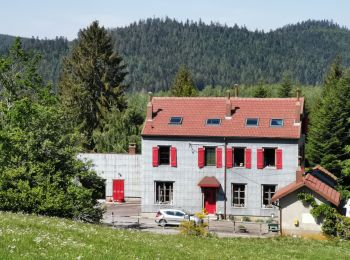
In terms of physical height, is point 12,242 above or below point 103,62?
below

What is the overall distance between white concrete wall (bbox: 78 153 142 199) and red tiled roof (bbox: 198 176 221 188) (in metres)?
7.95

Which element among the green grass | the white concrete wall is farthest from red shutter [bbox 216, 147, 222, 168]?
the green grass

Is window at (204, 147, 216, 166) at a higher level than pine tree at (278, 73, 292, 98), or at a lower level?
lower

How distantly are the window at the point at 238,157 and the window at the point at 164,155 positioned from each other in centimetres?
535

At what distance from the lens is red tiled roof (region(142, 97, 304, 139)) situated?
44.9 metres

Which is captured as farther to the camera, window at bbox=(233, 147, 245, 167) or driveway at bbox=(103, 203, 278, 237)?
window at bbox=(233, 147, 245, 167)

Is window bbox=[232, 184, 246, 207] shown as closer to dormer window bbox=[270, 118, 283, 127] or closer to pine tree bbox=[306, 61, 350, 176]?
dormer window bbox=[270, 118, 283, 127]

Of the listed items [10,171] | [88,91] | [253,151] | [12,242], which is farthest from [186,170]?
[12,242]

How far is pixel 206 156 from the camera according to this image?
46.2 m

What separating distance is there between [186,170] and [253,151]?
557 cm

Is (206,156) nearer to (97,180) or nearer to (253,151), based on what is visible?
(253,151)

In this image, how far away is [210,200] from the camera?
4612 centimetres

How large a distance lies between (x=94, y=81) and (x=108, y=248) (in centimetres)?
5340

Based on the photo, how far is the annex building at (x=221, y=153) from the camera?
1762 inches
